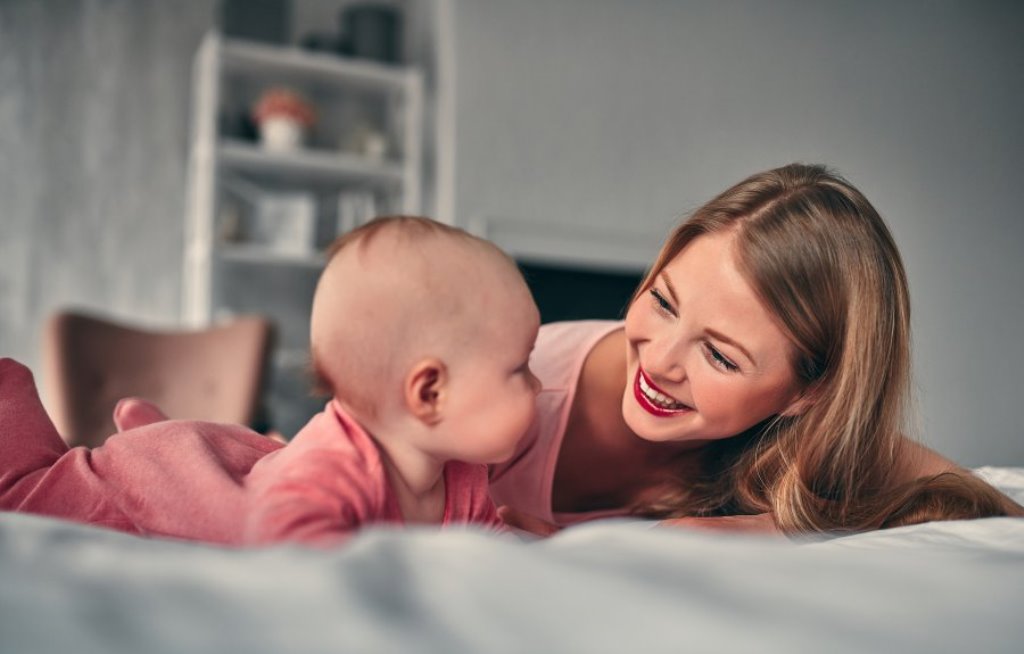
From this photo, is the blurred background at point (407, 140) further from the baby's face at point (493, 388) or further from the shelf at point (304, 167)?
the baby's face at point (493, 388)

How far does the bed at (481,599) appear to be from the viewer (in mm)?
352

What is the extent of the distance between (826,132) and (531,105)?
1.57 metres

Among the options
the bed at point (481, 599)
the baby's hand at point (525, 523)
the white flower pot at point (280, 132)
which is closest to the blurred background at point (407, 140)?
the white flower pot at point (280, 132)

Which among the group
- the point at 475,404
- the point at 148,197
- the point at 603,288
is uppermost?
the point at 475,404

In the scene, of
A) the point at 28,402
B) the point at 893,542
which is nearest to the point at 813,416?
the point at 893,542

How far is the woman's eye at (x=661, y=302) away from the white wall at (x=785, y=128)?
2.47 m

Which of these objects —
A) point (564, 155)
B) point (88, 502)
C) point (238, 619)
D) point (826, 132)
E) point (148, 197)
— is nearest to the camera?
point (238, 619)

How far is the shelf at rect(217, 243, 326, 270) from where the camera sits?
3.16 m

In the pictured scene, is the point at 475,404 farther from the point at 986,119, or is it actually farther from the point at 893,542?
the point at 986,119

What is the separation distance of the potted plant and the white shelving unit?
44 millimetres

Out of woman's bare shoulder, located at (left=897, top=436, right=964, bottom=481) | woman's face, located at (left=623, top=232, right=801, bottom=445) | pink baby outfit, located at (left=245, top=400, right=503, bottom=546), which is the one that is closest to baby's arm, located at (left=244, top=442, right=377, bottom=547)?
pink baby outfit, located at (left=245, top=400, right=503, bottom=546)

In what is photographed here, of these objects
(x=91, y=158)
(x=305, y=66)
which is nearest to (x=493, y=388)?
(x=305, y=66)

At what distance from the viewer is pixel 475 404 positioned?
2.31ft

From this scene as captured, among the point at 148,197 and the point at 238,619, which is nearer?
the point at 238,619
